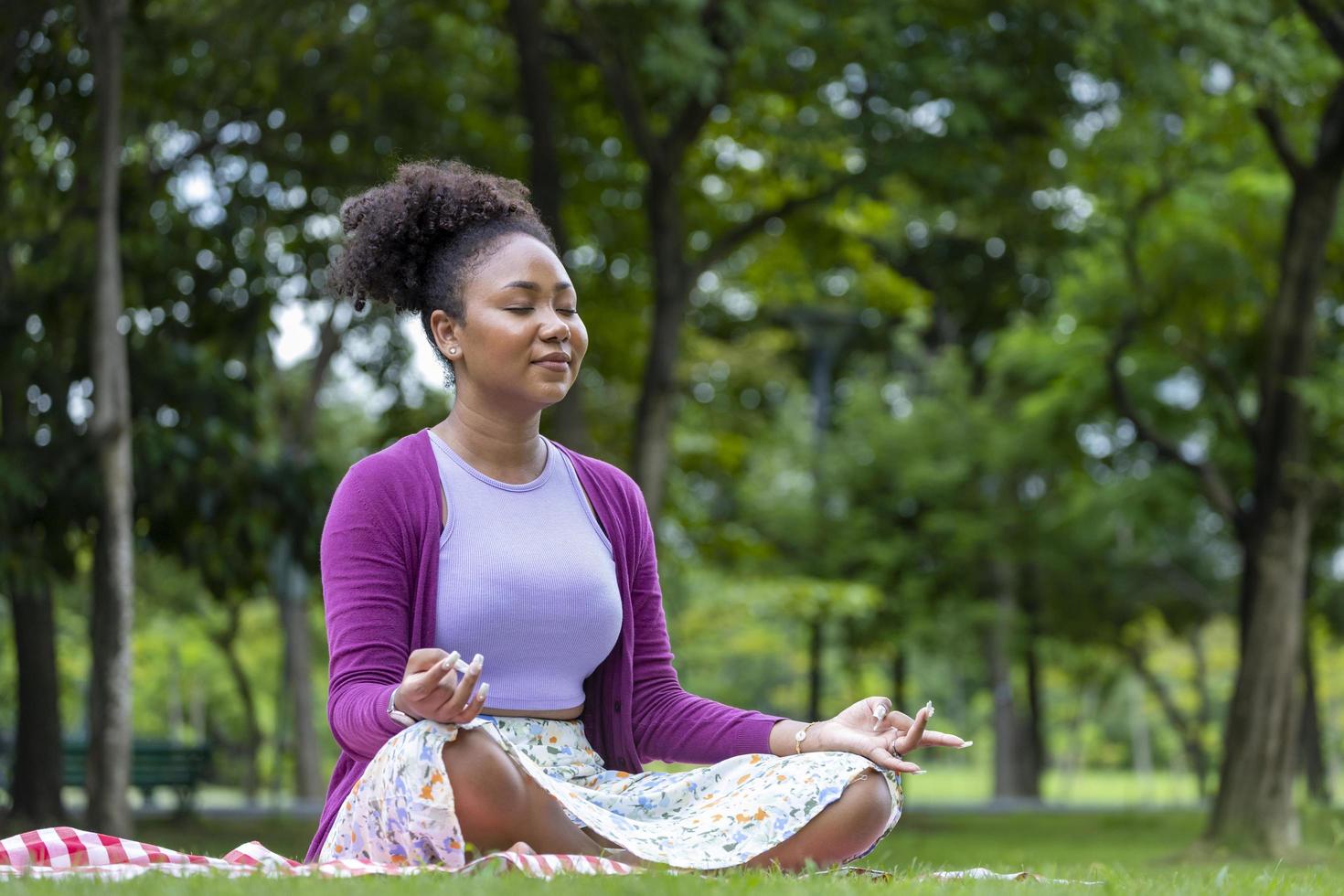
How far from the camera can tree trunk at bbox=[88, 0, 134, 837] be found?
38.7ft

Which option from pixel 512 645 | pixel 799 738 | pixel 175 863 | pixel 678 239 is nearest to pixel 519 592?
pixel 512 645

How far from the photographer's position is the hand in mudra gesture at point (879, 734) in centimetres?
370

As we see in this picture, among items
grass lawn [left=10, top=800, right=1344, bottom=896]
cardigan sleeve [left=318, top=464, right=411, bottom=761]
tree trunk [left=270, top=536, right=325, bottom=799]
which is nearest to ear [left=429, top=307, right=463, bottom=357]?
cardigan sleeve [left=318, top=464, right=411, bottom=761]

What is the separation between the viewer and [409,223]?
4.12 meters

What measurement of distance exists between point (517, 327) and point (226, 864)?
1.36 metres

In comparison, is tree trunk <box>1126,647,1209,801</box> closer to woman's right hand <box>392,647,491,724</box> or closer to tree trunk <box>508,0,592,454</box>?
tree trunk <box>508,0,592,454</box>

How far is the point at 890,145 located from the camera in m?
13.5

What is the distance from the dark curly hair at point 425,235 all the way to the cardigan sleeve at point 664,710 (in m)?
0.71

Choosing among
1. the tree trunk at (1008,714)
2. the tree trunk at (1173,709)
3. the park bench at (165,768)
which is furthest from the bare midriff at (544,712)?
the tree trunk at (1173,709)

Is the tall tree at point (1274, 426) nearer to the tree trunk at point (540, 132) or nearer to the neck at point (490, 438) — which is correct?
the tree trunk at point (540, 132)

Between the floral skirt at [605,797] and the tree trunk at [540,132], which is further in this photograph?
the tree trunk at [540,132]

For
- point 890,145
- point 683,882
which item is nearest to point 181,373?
point 890,145

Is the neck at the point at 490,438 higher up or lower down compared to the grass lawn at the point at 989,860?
higher up

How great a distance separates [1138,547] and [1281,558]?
9050 millimetres
